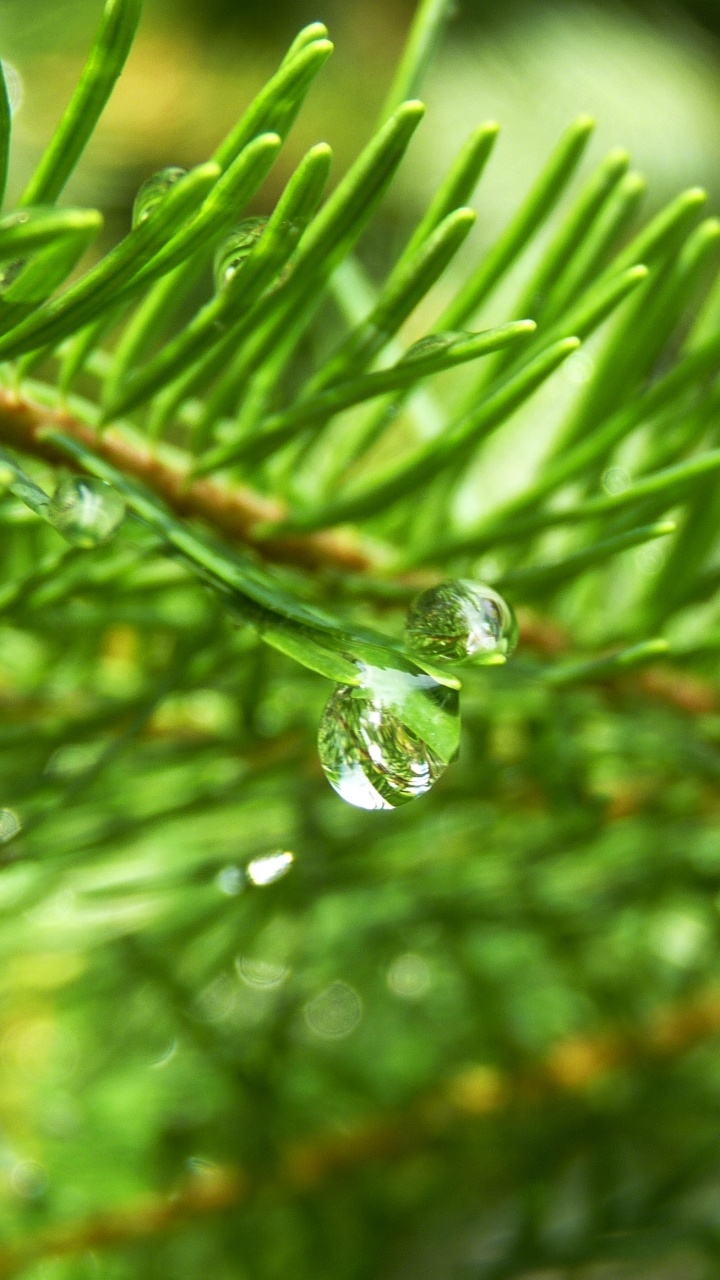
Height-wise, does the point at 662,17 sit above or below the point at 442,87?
above

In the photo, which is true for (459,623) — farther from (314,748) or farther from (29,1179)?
(29,1179)

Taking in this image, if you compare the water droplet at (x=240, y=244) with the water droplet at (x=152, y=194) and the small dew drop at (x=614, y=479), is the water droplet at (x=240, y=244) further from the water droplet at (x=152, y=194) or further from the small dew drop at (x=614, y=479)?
the small dew drop at (x=614, y=479)

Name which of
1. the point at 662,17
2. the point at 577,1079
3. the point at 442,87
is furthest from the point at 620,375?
the point at 662,17

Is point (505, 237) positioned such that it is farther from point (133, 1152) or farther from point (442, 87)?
point (442, 87)

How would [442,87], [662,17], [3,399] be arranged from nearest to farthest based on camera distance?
[3,399], [442,87], [662,17]

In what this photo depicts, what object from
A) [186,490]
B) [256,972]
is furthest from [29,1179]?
[186,490]

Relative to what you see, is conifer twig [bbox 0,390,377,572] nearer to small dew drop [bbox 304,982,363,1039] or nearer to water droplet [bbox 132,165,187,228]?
water droplet [bbox 132,165,187,228]
